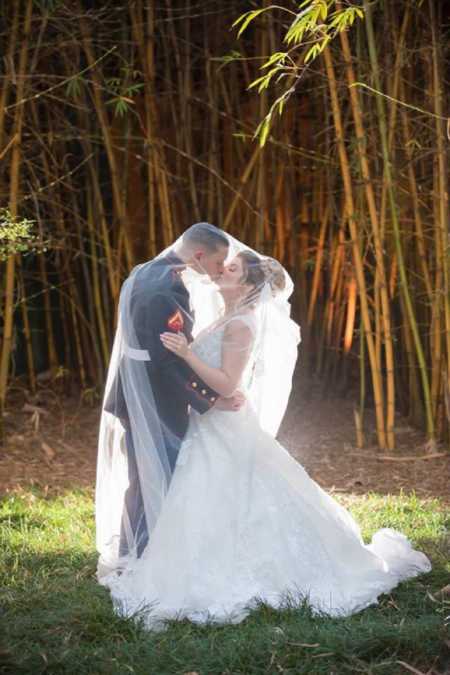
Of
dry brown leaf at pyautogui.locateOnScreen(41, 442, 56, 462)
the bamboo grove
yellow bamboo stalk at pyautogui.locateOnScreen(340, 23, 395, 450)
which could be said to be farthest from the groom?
dry brown leaf at pyautogui.locateOnScreen(41, 442, 56, 462)

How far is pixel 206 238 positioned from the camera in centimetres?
309

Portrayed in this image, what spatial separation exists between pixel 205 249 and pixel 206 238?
0.11ft

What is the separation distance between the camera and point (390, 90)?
4.72 metres

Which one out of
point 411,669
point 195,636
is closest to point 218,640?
point 195,636

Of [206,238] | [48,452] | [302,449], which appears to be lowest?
[302,449]

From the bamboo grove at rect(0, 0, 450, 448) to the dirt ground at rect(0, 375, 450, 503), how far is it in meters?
0.14

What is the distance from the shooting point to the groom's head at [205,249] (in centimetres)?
309

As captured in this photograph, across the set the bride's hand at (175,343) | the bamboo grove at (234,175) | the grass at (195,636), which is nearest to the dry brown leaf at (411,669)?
the grass at (195,636)

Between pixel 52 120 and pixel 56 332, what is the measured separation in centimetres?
136

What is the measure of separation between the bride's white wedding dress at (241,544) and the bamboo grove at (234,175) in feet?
5.01

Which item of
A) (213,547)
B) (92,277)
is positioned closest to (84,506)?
(213,547)

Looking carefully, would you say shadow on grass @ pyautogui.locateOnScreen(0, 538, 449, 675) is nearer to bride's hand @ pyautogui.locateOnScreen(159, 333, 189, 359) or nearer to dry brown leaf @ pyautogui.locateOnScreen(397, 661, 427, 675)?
dry brown leaf @ pyautogui.locateOnScreen(397, 661, 427, 675)

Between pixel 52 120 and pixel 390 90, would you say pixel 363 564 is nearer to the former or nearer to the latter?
pixel 390 90

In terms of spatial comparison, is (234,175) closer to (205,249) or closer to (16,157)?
(16,157)
